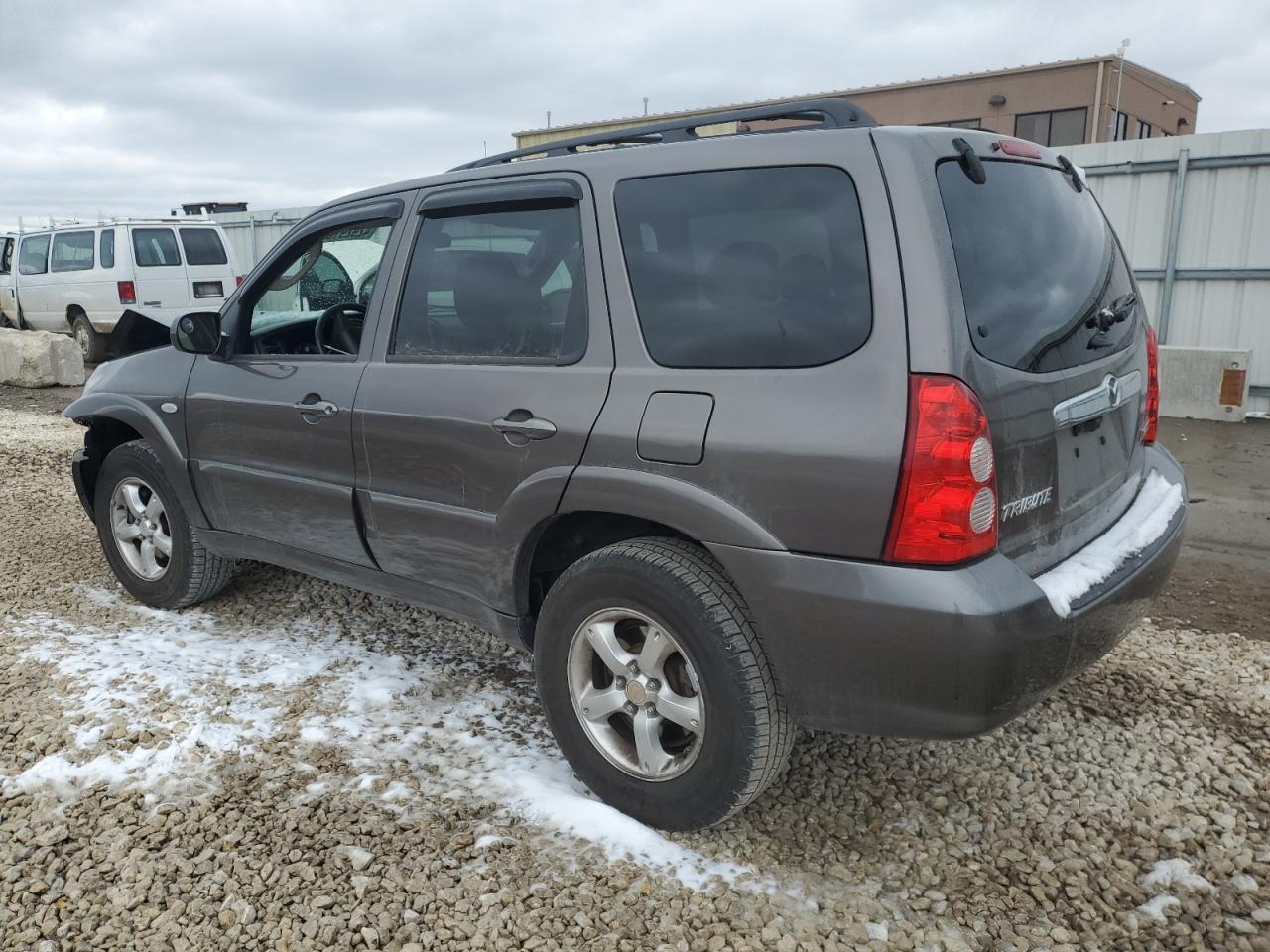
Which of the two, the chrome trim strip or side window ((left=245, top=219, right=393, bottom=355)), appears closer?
the chrome trim strip

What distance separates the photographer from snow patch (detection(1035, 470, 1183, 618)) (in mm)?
2406

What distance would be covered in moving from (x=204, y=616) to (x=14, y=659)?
75 cm

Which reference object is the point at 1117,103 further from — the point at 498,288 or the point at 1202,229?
the point at 498,288

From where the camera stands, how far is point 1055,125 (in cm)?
2270

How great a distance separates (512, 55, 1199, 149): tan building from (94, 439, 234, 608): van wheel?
63.4ft

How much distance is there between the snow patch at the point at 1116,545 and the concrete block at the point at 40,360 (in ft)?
43.7

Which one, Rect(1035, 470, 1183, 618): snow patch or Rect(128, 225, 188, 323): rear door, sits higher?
Rect(128, 225, 188, 323): rear door

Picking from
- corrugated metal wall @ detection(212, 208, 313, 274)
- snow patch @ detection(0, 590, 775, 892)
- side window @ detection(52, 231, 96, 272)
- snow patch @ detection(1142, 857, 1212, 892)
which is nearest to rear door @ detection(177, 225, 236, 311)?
side window @ detection(52, 231, 96, 272)

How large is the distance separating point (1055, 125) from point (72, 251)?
20.3 metres

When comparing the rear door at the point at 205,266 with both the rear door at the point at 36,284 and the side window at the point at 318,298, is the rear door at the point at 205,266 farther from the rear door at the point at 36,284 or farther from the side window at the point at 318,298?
the side window at the point at 318,298

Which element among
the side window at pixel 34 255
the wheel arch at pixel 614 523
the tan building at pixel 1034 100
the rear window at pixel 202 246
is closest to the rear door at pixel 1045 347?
the wheel arch at pixel 614 523

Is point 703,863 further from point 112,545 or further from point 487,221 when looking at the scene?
point 112,545

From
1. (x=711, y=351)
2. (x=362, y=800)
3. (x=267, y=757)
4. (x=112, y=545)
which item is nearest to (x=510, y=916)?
(x=362, y=800)

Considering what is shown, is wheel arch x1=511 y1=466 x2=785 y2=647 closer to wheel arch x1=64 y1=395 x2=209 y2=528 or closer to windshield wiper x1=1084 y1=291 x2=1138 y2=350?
windshield wiper x1=1084 y1=291 x2=1138 y2=350
